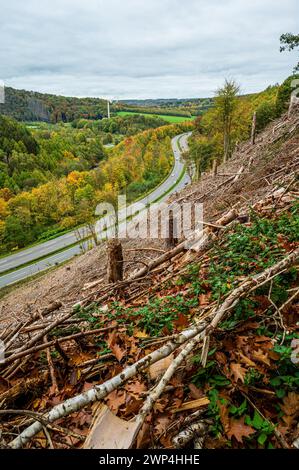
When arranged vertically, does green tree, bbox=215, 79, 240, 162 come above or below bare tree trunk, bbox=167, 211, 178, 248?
above

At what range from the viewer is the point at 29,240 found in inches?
1658

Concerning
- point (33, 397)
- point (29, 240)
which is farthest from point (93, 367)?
point (29, 240)

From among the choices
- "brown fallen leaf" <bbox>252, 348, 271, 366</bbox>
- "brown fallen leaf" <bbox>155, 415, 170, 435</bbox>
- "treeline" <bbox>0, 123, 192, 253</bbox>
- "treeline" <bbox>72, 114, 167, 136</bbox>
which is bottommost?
"treeline" <bbox>0, 123, 192, 253</bbox>

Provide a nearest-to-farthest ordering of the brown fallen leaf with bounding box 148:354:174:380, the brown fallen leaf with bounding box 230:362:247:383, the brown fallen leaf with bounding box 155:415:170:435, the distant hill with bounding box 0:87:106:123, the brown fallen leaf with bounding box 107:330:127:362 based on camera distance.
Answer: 1. the brown fallen leaf with bounding box 155:415:170:435
2. the brown fallen leaf with bounding box 230:362:247:383
3. the brown fallen leaf with bounding box 148:354:174:380
4. the brown fallen leaf with bounding box 107:330:127:362
5. the distant hill with bounding box 0:87:106:123

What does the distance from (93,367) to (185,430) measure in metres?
1.08

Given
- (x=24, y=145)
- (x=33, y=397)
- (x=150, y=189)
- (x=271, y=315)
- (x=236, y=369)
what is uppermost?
(x=24, y=145)

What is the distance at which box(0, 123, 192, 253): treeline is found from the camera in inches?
1566

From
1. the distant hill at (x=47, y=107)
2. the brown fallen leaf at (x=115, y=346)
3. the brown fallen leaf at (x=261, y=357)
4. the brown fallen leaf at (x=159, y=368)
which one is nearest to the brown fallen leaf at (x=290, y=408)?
the brown fallen leaf at (x=261, y=357)

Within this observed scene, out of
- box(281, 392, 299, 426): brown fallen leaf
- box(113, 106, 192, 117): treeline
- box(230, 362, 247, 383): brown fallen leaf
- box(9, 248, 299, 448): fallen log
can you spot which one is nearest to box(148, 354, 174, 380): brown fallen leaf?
box(9, 248, 299, 448): fallen log

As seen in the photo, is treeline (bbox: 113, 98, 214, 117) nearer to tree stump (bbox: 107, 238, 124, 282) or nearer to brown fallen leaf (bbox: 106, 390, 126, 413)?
tree stump (bbox: 107, 238, 124, 282)

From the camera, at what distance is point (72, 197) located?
45.1 metres

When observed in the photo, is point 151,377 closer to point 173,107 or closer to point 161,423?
point 161,423

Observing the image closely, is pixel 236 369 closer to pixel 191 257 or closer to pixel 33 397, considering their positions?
pixel 33 397

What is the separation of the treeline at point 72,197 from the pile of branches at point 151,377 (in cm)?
3048
